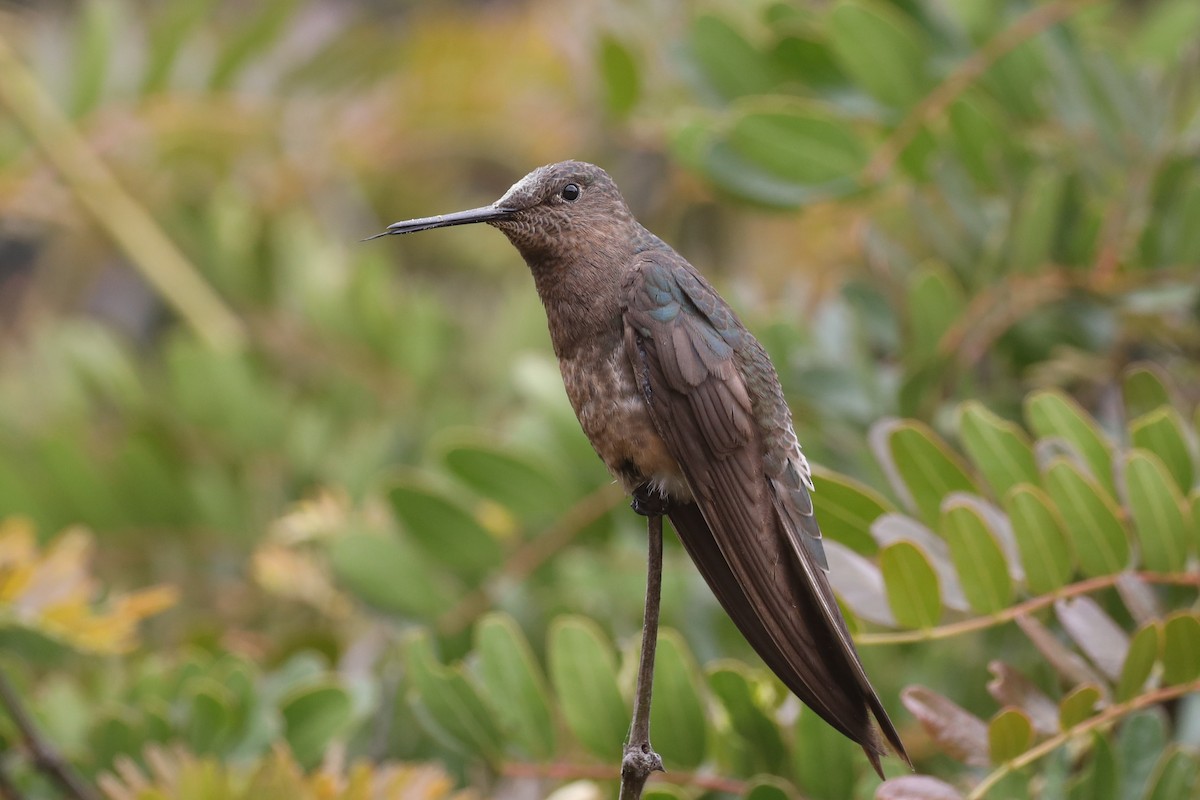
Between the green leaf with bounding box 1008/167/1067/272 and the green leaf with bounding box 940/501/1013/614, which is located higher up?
the green leaf with bounding box 1008/167/1067/272

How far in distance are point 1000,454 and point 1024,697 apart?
1.08 ft

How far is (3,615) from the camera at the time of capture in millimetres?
1772

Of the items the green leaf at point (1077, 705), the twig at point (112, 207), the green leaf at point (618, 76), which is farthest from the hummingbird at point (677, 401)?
the twig at point (112, 207)

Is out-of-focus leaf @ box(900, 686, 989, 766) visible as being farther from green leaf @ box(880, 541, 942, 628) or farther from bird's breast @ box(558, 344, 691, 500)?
bird's breast @ box(558, 344, 691, 500)

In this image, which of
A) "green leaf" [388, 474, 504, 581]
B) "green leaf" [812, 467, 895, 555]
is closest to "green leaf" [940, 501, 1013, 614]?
"green leaf" [812, 467, 895, 555]

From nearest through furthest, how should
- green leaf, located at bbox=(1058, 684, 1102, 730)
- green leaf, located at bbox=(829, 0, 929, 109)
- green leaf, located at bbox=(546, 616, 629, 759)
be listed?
1. green leaf, located at bbox=(1058, 684, 1102, 730)
2. green leaf, located at bbox=(546, 616, 629, 759)
3. green leaf, located at bbox=(829, 0, 929, 109)

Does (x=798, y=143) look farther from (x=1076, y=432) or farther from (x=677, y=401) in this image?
(x=677, y=401)

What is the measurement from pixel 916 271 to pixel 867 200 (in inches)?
8.1

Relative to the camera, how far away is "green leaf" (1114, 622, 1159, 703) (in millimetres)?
1506

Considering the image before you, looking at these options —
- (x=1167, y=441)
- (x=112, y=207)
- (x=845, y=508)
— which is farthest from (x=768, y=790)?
(x=112, y=207)

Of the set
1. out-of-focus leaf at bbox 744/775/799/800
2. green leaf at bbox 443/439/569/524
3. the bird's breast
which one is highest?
the bird's breast

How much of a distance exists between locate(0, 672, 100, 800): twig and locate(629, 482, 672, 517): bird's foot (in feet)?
3.02

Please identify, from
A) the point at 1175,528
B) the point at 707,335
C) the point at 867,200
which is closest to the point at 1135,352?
the point at 867,200

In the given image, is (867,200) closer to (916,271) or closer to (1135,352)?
(916,271)
